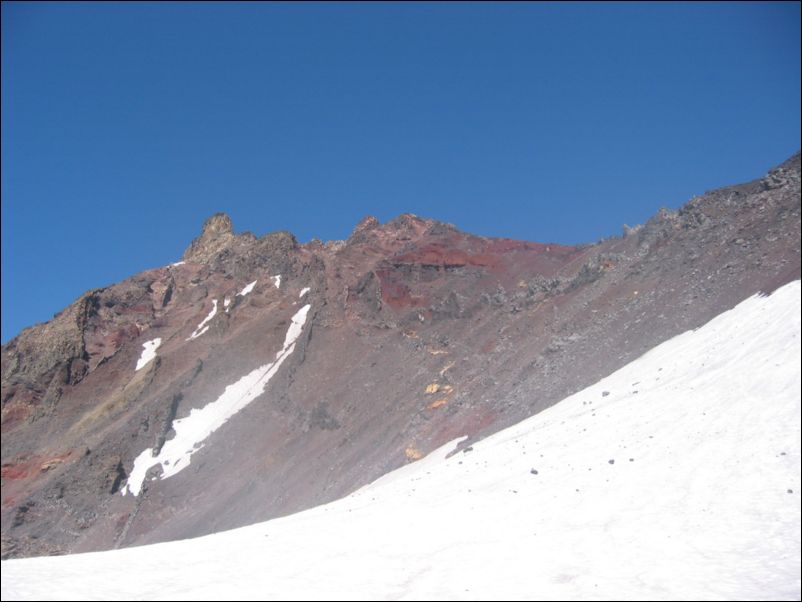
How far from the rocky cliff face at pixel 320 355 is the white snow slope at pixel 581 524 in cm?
630

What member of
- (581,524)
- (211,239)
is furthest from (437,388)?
(211,239)

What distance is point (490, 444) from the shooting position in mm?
22516

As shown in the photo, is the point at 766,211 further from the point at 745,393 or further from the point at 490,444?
the point at 490,444

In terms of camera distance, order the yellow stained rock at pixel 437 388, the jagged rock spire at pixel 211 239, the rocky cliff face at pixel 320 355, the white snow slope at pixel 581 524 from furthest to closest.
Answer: the jagged rock spire at pixel 211 239 → the yellow stained rock at pixel 437 388 → the rocky cliff face at pixel 320 355 → the white snow slope at pixel 581 524

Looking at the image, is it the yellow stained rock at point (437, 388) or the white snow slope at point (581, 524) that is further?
the yellow stained rock at point (437, 388)

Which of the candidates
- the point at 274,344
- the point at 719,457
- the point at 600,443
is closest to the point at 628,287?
the point at 600,443

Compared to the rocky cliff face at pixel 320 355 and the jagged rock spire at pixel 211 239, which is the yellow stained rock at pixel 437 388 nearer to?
the rocky cliff face at pixel 320 355

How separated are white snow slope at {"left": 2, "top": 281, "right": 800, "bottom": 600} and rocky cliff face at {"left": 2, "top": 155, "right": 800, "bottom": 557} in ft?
20.7

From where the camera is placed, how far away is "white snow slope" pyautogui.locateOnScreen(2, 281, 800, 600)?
1155 centimetres

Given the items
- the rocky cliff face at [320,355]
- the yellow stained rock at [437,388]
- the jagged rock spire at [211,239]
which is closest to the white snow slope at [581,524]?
the rocky cliff face at [320,355]

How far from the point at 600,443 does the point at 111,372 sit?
5208 centimetres

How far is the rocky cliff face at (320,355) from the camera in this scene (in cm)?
2855

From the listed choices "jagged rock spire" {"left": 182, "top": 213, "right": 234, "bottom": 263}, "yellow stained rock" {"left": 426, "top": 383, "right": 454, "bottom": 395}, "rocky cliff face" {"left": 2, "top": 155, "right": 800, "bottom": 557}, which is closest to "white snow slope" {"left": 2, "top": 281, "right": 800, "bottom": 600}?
"rocky cliff face" {"left": 2, "top": 155, "right": 800, "bottom": 557}

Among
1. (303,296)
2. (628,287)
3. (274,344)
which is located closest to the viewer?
(628,287)
